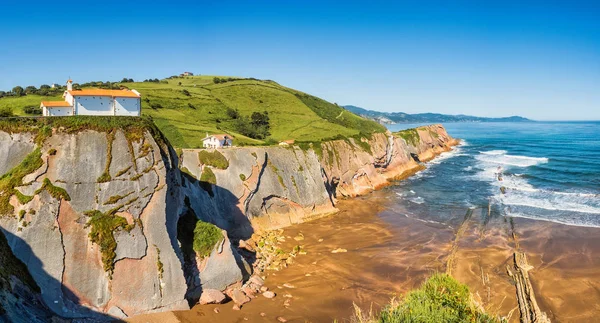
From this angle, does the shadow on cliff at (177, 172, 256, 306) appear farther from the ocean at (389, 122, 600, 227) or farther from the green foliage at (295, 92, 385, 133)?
the green foliage at (295, 92, 385, 133)

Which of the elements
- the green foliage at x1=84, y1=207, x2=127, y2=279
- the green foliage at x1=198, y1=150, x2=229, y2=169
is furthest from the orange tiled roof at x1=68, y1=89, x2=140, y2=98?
the green foliage at x1=84, y1=207, x2=127, y2=279

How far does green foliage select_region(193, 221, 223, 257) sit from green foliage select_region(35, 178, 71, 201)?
740 cm

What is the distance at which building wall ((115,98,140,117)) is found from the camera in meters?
32.9

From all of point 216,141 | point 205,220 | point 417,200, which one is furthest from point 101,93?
point 417,200

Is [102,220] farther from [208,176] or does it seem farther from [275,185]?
[275,185]

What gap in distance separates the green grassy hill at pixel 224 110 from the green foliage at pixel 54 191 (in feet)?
112

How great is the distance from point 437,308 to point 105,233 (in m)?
16.3

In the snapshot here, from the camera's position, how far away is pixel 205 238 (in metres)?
23.1

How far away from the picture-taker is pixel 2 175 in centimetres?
1912

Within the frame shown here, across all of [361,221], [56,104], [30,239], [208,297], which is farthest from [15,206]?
[361,221]

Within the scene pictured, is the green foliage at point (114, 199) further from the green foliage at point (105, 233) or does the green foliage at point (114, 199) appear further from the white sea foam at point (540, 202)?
the white sea foam at point (540, 202)

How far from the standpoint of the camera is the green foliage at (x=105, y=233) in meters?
19.1

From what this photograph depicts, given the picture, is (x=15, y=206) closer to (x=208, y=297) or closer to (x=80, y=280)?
(x=80, y=280)

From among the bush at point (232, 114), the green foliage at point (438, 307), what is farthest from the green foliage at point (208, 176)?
the bush at point (232, 114)
